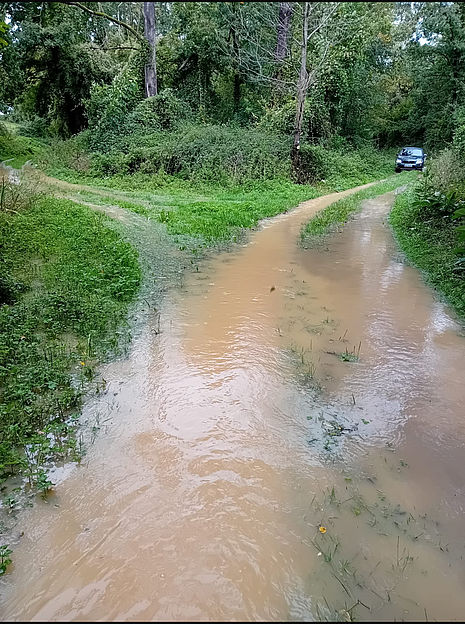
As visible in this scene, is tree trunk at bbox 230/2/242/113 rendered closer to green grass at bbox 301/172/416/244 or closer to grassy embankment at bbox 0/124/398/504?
green grass at bbox 301/172/416/244

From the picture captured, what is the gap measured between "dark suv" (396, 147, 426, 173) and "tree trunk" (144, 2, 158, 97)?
13.7m

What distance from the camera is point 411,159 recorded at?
85.5ft

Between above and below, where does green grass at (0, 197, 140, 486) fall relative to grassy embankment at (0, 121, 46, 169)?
below

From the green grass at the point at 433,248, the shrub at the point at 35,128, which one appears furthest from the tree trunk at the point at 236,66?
the green grass at the point at 433,248

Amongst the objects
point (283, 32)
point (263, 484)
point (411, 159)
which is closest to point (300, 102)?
point (283, 32)

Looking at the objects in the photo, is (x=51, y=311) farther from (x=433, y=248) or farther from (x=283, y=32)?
(x=283, y=32)

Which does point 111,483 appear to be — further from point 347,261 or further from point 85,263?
point 347,261

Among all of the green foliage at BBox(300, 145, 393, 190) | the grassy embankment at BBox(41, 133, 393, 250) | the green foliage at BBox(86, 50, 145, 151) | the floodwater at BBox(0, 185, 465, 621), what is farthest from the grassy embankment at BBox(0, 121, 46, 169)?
the floodwater at BBox(0, 185, 465, 621)

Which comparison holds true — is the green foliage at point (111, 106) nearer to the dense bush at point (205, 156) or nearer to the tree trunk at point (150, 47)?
the tree trunk at point (150, 47)

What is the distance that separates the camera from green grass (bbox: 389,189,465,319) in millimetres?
7931

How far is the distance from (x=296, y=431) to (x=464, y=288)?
4916 mm

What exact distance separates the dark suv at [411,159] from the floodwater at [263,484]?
21.8 metres

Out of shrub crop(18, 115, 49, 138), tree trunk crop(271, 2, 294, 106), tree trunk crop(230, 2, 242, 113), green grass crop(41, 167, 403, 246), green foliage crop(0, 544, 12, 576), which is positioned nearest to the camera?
green foliage crop(0, 544, 12, 576)

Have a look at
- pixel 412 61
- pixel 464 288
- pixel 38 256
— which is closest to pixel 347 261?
pixel 464 288
